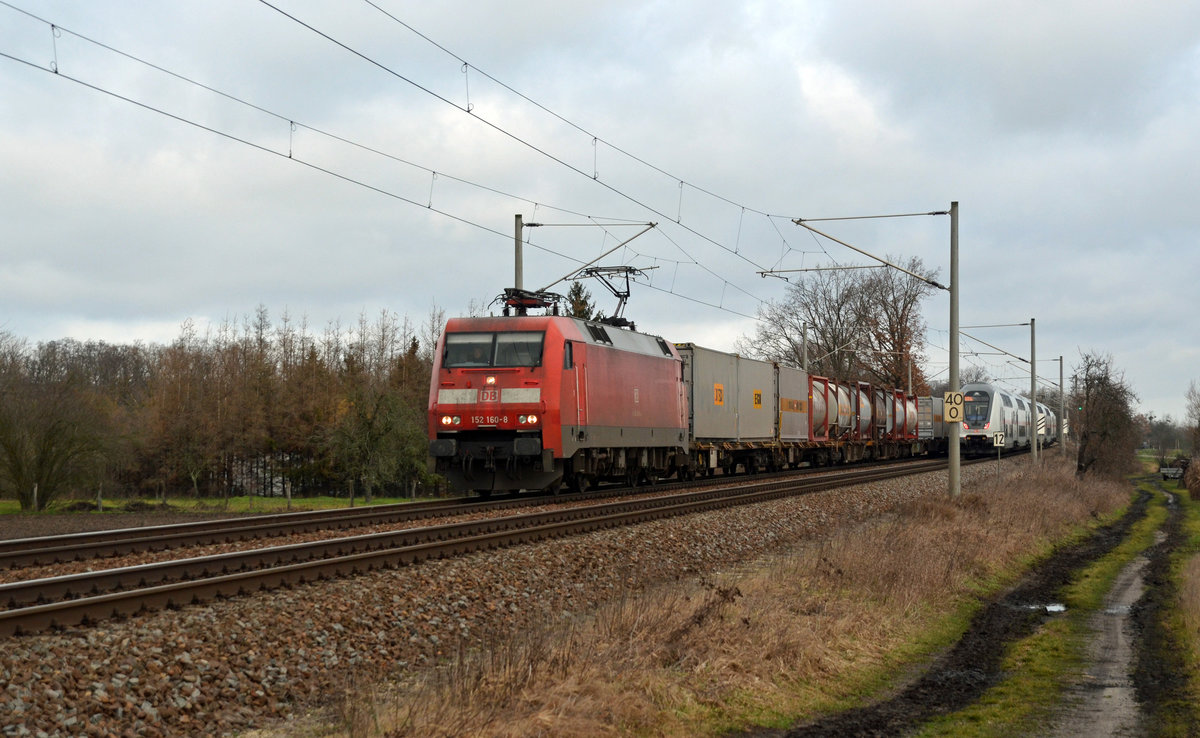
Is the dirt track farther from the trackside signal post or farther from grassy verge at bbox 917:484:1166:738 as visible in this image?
the trackside signal post

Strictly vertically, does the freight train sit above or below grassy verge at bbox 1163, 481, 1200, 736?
above

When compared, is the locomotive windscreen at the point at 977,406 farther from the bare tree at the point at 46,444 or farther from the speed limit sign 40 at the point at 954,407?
the bare tree at the point at 46,444

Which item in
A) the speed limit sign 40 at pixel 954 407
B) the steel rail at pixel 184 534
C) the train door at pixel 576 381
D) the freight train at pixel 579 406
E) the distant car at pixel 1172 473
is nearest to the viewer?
the steel rail at pixel 184 534

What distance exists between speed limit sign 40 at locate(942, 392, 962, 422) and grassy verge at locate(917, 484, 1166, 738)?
598cm

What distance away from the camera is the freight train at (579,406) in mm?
20531

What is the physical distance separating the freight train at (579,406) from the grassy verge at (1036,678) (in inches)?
371

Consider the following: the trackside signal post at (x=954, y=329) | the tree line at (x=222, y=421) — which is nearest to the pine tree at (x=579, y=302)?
the tree line at (x=222, y=421)

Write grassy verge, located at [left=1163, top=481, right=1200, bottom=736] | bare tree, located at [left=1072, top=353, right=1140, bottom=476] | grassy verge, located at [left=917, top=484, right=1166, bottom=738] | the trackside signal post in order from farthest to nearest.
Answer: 1. bare tree, located at [left=1072, top=353, right=1140, bottom=476]
2. the trackside signal post
3. grassy verge, located at [left=1163, top=481, right=1200, bottom=736]
4. grassy verge, located at [left=917, top=484, right=1166, bottom=738]

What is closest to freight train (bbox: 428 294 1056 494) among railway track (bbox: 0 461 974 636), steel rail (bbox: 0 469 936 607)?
railway track (bbox: 0 461 974 636)

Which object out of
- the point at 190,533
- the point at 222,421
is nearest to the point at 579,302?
the point at 222,421

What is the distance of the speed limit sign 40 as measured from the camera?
2355 cm

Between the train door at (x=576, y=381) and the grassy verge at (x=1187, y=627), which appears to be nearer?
the grassy verge at (x=1187, y=627)

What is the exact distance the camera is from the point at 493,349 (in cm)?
2109

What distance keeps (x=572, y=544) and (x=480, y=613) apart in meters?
3.75
